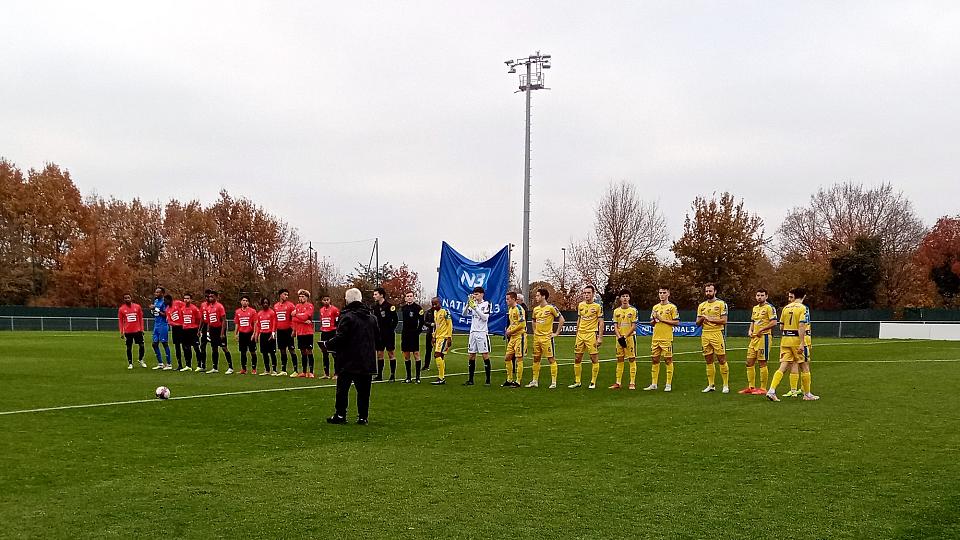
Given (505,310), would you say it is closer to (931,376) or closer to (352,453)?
(931,376)

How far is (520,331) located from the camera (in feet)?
58.9

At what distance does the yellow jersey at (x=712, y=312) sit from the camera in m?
16.2

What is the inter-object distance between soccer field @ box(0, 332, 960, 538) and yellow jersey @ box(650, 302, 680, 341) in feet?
5.51

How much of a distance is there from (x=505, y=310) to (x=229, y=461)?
574 inches

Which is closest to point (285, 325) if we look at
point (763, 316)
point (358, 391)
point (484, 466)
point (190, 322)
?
point (190, 322)

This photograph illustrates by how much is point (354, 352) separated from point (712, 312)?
25.7 ft

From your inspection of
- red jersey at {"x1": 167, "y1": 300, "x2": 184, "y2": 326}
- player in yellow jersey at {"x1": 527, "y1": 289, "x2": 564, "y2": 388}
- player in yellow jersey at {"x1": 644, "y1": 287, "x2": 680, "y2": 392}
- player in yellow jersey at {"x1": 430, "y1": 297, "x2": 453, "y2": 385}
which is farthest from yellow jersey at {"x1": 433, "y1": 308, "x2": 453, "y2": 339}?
red jersey at {"x1": 167, "y1": 300, "x2": 184, "y2": 326}

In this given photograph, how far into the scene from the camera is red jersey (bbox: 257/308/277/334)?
21156 millimetres

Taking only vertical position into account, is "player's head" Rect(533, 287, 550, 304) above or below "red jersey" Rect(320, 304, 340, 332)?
above

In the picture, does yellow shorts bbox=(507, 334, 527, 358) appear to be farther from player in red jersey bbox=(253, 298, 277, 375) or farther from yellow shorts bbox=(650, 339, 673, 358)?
player in red jersey bbox=(253, 298, 277, 375)

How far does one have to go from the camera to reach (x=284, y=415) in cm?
1248

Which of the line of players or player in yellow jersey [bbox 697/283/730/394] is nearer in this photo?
the line of players

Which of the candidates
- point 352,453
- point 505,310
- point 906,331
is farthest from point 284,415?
point 906,331

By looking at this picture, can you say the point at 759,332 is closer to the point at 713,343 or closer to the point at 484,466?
the point at 713,343
